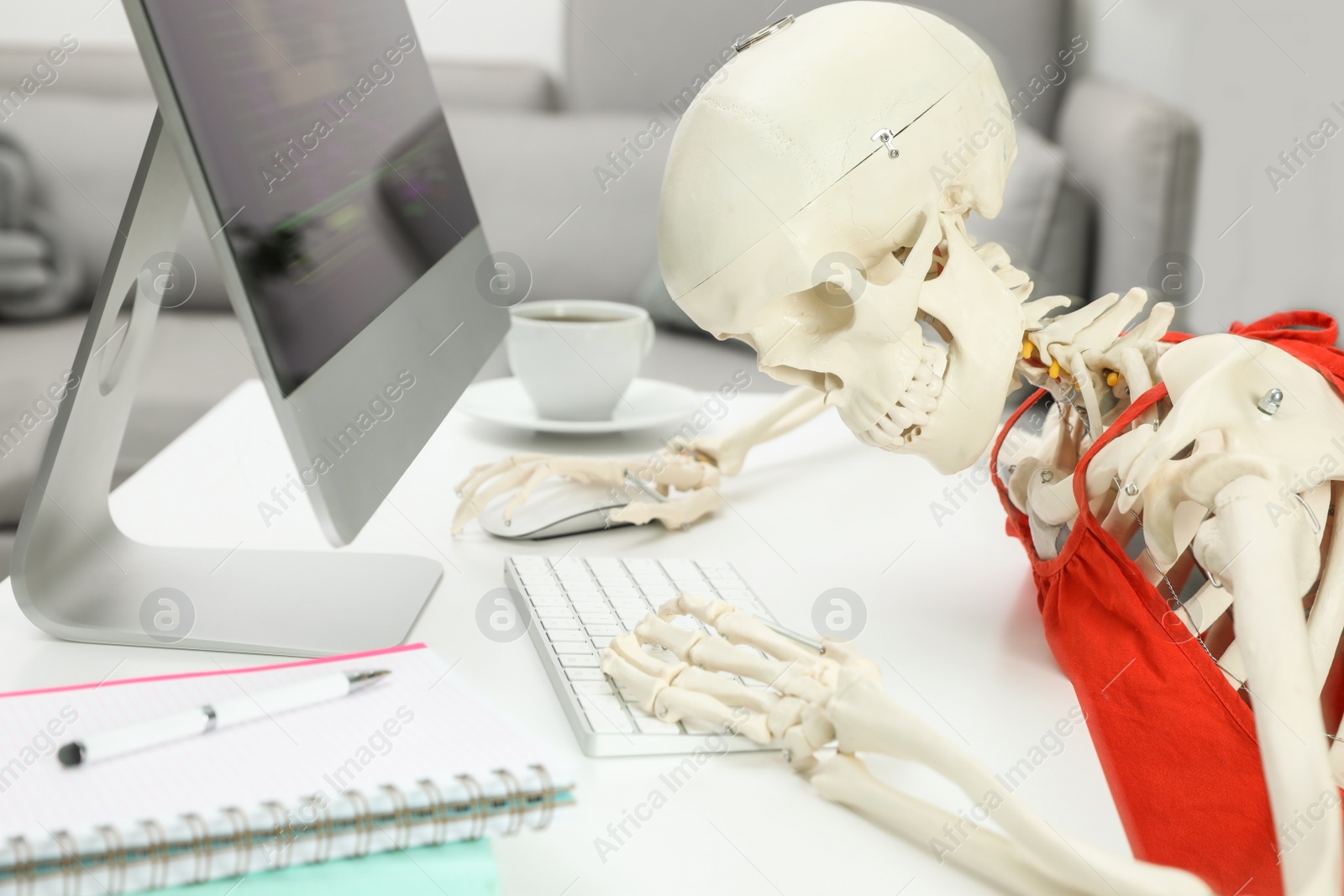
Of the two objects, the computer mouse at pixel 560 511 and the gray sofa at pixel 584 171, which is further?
the gray sofa at pixel 584 171

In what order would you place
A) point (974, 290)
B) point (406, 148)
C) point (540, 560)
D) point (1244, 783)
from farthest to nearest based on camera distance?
point (406, 148) < point (540, 560) < point (974, 290) < point (1244, 783)

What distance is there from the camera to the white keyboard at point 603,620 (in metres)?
0.58

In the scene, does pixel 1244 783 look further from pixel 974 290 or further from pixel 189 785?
pixel 189 785

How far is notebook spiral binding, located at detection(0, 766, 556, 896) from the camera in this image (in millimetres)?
385

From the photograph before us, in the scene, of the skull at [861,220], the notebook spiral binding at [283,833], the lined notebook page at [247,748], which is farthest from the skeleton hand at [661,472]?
the notebook spiral binding at [283,833]

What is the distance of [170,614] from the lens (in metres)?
0.70

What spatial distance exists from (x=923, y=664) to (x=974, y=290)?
0.82 ft

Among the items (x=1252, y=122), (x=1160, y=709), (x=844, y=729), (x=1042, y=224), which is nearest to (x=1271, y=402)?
(x=1160, y=709)

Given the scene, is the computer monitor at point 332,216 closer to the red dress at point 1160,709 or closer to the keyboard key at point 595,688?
the keyboard key at point 595,688

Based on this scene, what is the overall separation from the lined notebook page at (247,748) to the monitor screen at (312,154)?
17cm

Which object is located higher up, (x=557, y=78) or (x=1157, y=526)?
(x=1157, y=526)

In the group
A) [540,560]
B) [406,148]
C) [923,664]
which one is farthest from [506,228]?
[923,664]

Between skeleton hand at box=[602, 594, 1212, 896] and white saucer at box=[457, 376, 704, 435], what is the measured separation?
0.44m

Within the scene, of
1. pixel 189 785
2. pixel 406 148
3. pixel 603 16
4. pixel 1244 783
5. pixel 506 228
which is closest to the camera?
pixel 189 785
